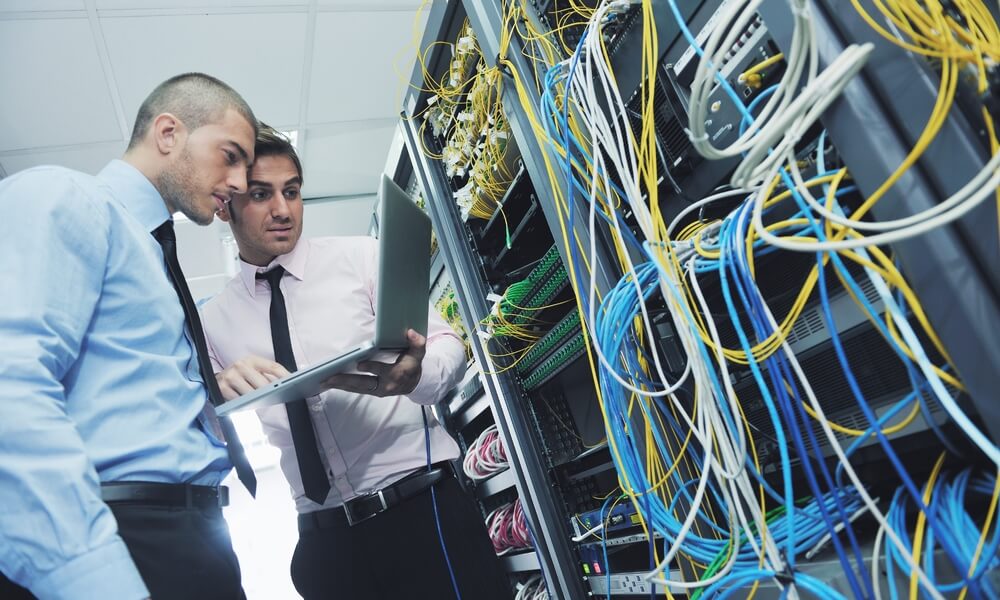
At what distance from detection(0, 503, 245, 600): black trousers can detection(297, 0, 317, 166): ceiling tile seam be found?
255 cm

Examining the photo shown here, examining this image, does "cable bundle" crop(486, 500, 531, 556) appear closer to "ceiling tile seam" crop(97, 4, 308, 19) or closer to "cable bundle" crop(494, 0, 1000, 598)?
"cable bundle" crop(494, 0, 1000, 598)

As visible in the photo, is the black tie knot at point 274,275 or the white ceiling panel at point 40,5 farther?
the white ceiling panel at point 40,5

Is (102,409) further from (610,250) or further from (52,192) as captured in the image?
(610,250)

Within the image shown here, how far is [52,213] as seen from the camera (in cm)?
85

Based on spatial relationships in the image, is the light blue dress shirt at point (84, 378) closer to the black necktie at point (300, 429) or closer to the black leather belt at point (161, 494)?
Result: the black leather belt at point (161, 494)

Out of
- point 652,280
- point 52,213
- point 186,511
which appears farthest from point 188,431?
point 652,280

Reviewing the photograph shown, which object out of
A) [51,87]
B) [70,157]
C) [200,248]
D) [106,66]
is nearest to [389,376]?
[106,66]

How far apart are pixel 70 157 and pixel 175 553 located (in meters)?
3.23

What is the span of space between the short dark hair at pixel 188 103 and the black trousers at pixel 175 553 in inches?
32.6

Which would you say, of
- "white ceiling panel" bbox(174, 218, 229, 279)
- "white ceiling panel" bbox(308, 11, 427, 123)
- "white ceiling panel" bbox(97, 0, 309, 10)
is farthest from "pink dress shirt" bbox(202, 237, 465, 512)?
"white ceiling panel" bbox(174, 218, 229, 279)

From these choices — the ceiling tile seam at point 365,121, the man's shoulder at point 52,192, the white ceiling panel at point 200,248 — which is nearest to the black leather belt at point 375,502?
the man's shoulder at point 52,192

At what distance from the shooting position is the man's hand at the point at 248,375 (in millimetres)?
1134

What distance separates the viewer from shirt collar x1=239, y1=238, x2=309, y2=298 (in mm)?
1573

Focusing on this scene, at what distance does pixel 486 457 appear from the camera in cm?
188
